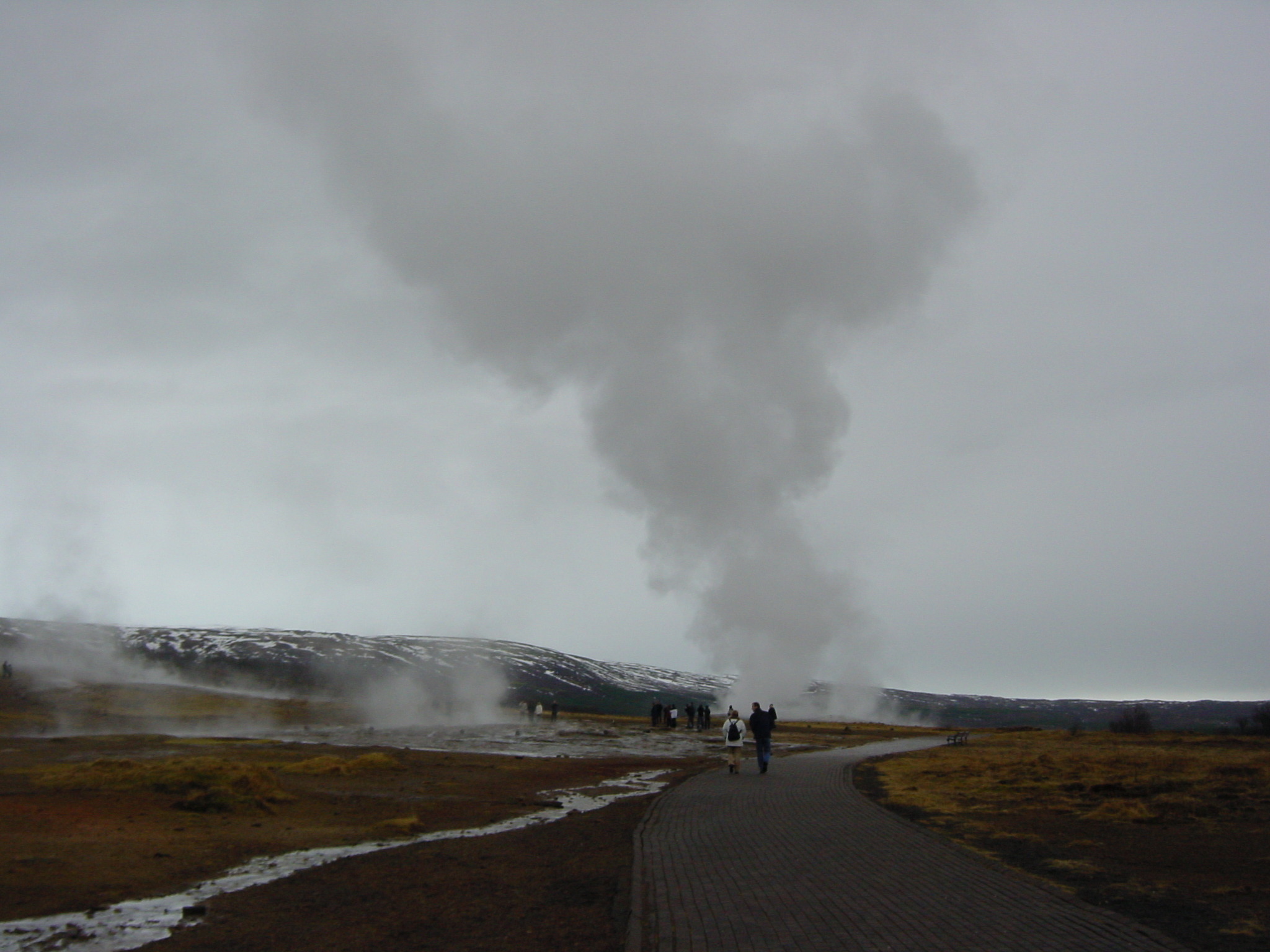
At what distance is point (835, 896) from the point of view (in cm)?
973

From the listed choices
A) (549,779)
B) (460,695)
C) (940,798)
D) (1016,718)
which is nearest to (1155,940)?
(940,798)

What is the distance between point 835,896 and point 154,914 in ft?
25.9

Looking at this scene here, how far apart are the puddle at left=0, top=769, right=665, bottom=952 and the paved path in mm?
4744

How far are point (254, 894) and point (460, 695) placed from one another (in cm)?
8426

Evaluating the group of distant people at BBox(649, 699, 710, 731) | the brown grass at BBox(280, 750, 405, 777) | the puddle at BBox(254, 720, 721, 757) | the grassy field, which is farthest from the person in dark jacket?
the group of distant people at BBox(649, 699, 710, 731)

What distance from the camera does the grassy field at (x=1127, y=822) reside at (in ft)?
31.0

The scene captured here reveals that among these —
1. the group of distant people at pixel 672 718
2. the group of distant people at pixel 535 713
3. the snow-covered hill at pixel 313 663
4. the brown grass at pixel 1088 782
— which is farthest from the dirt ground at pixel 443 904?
the snow-covered hill at pixel 313 663

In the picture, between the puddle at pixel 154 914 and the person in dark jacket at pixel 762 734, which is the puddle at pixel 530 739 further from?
the puddle at pixel 154 914

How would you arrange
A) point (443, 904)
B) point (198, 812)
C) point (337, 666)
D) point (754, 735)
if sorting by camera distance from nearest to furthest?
point (443, 904)
point (198, 812)
point (754, 735)
point (337, 666)

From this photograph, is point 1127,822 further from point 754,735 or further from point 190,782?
point 190,782

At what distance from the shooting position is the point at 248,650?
16150cm

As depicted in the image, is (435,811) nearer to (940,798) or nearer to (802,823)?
(802,823)

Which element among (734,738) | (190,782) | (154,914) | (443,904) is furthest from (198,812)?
(734,738)

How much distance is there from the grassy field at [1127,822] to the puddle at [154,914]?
9051mm
